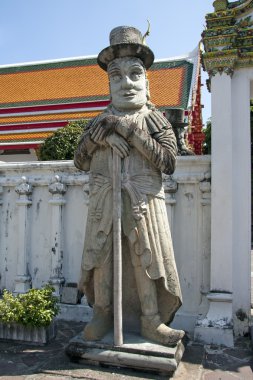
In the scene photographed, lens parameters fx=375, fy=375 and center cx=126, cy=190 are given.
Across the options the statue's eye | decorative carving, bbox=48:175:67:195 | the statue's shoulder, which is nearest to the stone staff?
the statue's shoulder

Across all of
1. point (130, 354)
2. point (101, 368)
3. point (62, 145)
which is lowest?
point (101, 368)

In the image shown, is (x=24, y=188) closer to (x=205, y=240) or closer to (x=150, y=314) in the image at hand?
(x=205, y=240)

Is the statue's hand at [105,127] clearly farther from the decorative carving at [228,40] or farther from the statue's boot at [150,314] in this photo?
the decorative carving at [228,40]

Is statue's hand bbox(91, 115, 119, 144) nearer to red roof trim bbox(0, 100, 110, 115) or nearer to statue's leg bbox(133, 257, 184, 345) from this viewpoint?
statue's leg bbox(133, 257, 184, 345)

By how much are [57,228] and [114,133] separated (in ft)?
7.06

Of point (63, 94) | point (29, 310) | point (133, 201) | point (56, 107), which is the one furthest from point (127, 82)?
point (63, 94)

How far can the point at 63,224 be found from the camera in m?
5.15

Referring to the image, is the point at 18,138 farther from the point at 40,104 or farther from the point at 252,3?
the point at 252,3

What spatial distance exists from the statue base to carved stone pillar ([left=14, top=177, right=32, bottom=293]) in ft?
6.24

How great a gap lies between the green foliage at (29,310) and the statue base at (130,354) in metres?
0.70

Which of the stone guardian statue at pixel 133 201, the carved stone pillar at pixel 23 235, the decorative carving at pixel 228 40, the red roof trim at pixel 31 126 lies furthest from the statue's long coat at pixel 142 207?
the red roof trim at pixel 31 126

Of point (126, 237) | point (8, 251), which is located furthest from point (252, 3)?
point (8, 251)

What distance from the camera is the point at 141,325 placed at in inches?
135

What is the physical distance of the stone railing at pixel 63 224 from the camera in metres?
4.65
